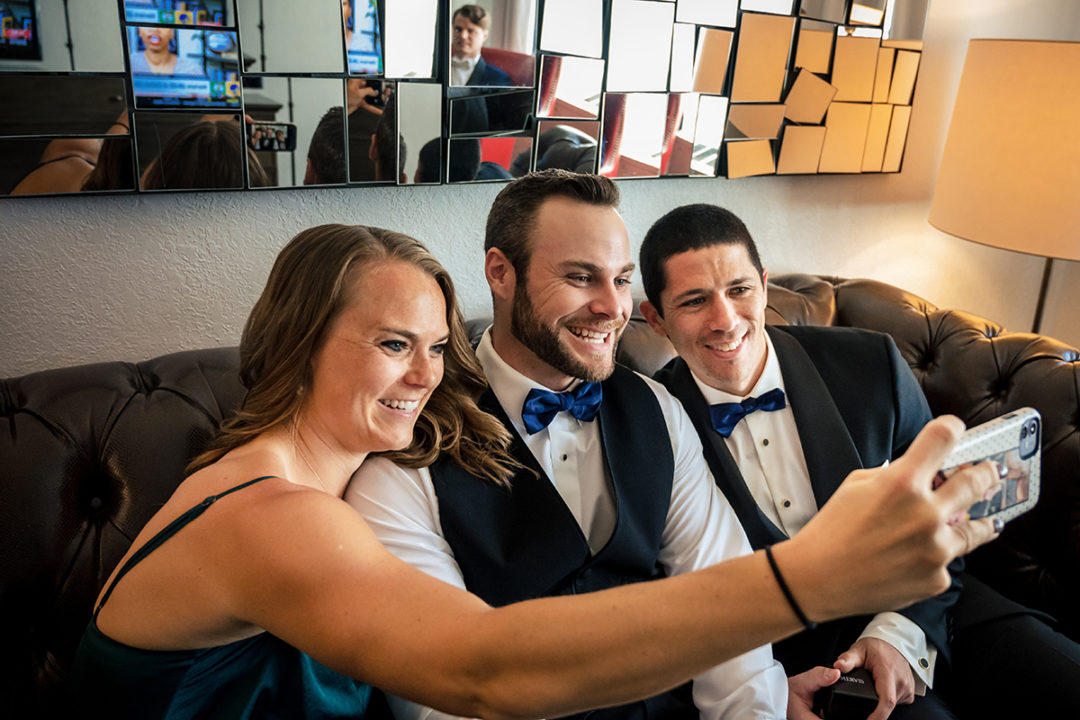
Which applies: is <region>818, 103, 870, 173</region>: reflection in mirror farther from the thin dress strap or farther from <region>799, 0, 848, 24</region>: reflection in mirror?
the thin dress strap

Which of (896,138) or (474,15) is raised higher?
(474,15)

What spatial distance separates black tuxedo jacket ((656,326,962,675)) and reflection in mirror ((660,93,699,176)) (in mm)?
644

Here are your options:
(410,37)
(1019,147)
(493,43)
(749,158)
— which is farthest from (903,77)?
(410,37)

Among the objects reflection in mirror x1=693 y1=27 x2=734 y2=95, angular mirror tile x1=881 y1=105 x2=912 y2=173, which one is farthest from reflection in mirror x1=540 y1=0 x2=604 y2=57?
angular mirror tile x1=881 y1=105 x2=912 y2=173

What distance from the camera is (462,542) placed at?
1480 millimetres

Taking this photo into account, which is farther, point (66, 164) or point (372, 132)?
point (372, 132)

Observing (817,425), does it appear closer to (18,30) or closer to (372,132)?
(372,132)

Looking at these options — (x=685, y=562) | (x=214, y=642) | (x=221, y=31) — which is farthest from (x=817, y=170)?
(x=214, y=642)

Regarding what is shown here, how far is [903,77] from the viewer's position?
2.88m

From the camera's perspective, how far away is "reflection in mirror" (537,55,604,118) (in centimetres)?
220

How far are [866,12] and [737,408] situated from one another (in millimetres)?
1570

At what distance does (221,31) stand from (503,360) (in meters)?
0.87

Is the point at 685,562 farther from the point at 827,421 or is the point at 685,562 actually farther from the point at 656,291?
the point at 656,291

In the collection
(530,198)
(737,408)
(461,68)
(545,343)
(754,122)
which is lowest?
(737,408)
